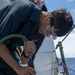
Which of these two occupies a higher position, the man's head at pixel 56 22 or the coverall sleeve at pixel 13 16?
the coverall sleeve at pixel 13 16

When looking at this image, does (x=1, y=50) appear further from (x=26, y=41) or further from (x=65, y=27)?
(x=65, y=27)

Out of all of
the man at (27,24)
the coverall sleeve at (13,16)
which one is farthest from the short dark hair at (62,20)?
the coverall sleeve at (13,16)

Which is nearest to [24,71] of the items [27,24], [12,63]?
[12,63]

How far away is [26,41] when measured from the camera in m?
2.70

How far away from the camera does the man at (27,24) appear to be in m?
2.65

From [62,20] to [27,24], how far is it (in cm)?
25

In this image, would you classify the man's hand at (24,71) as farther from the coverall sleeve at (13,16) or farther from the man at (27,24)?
the coverall sleeve at (13,16)

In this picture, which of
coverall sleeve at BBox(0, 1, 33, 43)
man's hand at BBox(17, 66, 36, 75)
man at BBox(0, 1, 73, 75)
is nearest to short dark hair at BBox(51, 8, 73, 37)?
man at BBox(0, 1, 73, 75)

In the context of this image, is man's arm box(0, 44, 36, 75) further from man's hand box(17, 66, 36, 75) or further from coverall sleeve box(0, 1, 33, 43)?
coverall sleeve box(0, 1, 33, 43)

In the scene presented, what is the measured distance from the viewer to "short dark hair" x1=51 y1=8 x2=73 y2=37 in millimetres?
2682

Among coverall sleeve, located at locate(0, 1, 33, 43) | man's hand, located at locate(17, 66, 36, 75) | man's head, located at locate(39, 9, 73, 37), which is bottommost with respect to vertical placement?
man's hand, located at locate(17, 66, 36, 75)

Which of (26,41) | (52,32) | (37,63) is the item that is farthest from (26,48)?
(37,63)

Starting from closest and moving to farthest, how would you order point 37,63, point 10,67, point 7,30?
point 7,30, point 10,67, point 37,63

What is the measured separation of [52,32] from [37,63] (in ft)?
6.85
